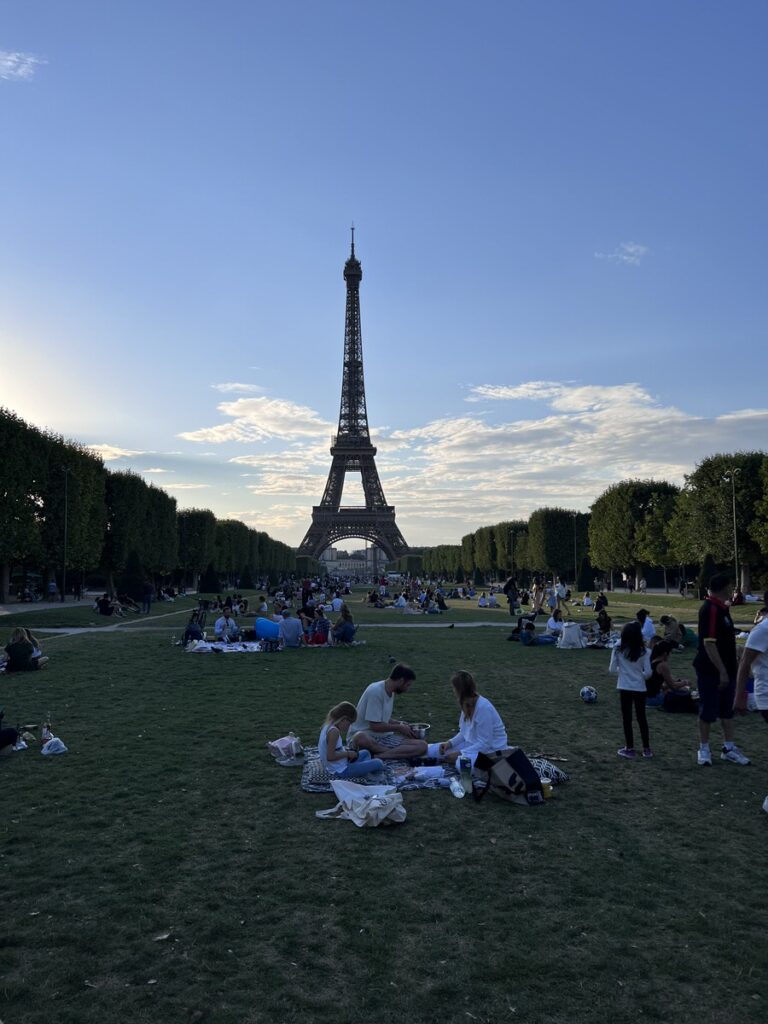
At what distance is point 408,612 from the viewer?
41.4 metres

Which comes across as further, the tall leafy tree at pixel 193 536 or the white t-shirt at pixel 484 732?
the tall leafy tree at pixel 193 536

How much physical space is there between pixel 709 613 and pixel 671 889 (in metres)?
3.76

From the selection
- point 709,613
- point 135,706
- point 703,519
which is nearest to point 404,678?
point 709,613

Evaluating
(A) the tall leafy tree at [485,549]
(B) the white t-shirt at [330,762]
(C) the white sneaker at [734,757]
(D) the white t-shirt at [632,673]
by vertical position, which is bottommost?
(C) the white sneaker at [734,757]

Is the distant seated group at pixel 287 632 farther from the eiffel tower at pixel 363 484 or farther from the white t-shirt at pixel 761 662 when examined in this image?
the eiffel tower at pixel 363 484

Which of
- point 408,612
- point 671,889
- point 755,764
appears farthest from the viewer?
point 408,612

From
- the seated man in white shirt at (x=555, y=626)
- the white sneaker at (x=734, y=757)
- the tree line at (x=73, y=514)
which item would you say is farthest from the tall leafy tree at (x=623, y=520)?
the white sneaker at (x=734, y=757)

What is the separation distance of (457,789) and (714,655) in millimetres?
3155

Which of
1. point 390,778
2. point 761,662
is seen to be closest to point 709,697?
point 761,662

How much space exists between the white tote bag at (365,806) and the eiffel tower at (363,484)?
10529 cm

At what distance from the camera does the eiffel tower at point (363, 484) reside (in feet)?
373

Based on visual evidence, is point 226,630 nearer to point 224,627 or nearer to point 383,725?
point 224,627

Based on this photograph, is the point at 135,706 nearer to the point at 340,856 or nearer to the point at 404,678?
the point at 404,678

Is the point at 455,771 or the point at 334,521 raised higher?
the point at 334,521
